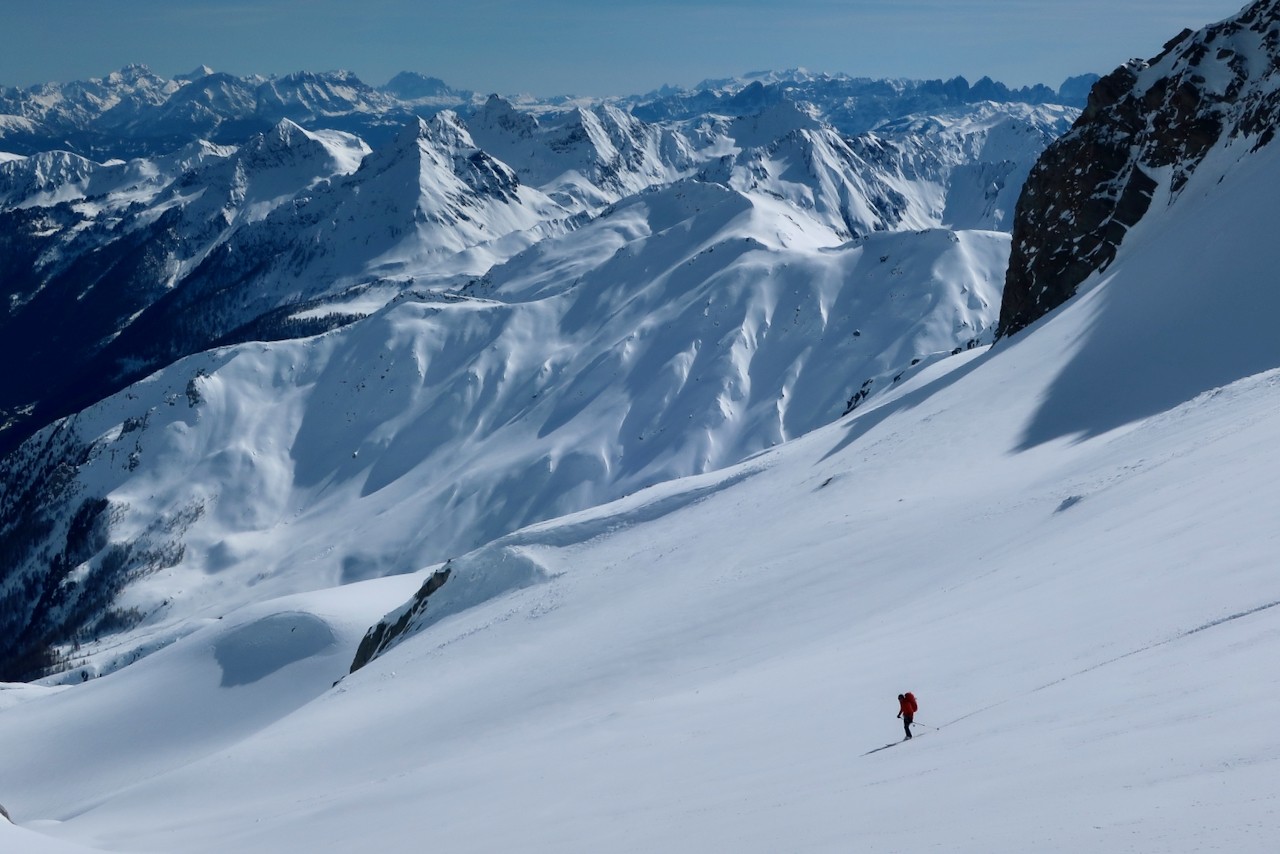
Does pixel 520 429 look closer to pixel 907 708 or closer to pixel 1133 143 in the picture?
pixel 1133 143

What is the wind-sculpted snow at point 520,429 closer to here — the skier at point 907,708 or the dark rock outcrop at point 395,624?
the dark rock outcrop at point 395,624

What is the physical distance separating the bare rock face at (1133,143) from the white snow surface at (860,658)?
2.43 meters

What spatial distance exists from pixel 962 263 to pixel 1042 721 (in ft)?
604

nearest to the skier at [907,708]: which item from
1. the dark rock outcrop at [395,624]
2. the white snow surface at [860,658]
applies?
the white snow surface at [860,658]

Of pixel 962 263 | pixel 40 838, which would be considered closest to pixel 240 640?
pixel 40 838

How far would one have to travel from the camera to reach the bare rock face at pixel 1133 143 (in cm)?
6059

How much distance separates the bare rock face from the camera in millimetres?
60594

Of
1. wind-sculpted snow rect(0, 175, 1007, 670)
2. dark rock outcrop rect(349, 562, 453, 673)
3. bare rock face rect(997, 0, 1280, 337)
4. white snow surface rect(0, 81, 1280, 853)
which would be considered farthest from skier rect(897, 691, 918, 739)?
wind-sculpted snow rect(0, 175, 1007, 670)

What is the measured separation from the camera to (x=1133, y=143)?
6519 cm

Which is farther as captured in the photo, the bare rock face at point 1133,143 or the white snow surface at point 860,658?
the bare rock face at point 1133,143

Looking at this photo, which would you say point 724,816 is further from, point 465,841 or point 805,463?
point 805,463

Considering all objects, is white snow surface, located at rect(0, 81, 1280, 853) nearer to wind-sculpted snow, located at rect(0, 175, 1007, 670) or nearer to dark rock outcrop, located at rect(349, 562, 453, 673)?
dark rock outcrop, located at rect(349, 562, 453, 673)

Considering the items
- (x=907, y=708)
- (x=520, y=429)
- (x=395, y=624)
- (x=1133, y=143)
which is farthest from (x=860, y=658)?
(x=520, y=429)

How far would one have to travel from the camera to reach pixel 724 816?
16.2m
